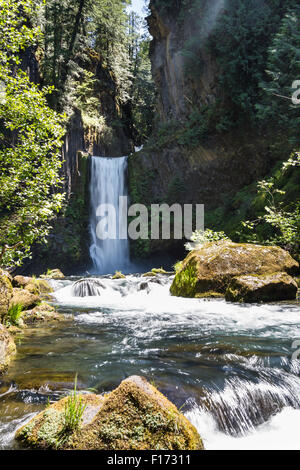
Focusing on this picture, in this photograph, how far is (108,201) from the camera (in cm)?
2203

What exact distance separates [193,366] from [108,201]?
1934cm

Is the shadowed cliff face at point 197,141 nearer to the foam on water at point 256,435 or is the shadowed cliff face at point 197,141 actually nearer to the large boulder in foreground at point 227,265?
the large boulder in foreground at point 227,265

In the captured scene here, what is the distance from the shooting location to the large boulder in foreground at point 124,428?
1918 millimetres

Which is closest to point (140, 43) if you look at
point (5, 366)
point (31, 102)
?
point (31, 102)

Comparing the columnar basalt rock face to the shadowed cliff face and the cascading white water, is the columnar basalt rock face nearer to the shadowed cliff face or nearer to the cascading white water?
the shadowed cliff face

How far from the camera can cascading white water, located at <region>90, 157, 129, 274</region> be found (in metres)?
21.3

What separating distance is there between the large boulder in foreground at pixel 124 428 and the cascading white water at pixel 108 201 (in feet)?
62.5

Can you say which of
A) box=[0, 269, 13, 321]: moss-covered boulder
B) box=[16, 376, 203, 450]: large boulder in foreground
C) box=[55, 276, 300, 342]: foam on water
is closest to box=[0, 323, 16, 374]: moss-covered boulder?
box=[0, 269, 13, 321]: moss-covered boulder

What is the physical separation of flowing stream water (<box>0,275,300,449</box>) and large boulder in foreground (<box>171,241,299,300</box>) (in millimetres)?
1418

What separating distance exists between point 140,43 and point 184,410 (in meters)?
43.3

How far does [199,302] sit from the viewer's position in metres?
7.71

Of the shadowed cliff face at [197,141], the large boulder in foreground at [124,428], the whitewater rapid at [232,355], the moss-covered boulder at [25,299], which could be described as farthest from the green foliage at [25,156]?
the shadowed cliff face at [197,141]

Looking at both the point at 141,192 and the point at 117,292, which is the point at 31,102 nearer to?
the point at 117,292

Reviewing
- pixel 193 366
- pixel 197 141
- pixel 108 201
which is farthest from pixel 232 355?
pixel 108 201
